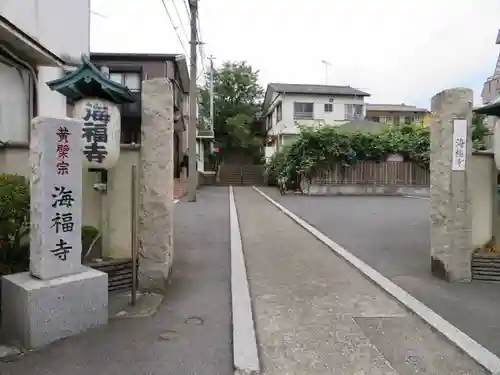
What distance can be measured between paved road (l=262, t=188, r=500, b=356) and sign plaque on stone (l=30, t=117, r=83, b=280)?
13.1ft

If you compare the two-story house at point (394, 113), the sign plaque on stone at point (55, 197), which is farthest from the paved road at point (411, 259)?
the two-story house at point (394, 113)

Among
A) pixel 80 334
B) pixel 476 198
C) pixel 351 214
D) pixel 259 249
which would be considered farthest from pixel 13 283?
pixel 351 214

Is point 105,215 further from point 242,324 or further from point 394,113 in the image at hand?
point 394,113

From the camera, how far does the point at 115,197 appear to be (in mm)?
5566

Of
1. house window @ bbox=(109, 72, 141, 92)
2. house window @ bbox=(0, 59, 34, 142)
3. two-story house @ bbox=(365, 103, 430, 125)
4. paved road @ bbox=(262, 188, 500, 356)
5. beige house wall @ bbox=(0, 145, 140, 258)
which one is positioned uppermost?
two-story house @ bbox=(365, 103, 430, 125)

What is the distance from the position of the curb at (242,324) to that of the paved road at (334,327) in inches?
3.6

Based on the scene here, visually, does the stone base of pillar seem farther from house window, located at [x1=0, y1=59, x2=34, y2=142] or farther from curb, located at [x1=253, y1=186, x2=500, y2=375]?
house window, located at [x1=0, y1=59, x2=34, y2=142]

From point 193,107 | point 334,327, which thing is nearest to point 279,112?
point 193,107

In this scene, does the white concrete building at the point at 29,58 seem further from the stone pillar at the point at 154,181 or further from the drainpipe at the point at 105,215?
the stone pillar at the point at 154,181

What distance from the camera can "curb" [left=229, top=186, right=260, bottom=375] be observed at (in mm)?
3449

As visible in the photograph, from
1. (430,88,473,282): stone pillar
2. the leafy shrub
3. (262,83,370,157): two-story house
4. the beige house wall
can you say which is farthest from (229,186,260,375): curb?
(262,83,370,157): two-story house

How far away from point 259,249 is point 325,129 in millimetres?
14934

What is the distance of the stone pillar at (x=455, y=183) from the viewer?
228 inches

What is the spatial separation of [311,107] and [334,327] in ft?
103
